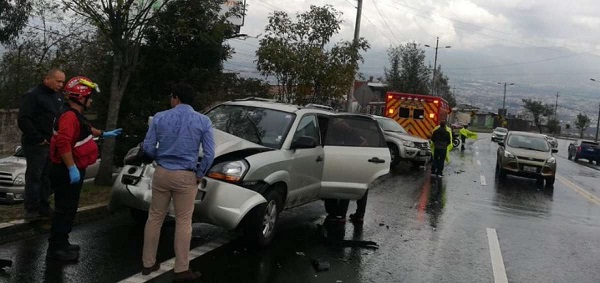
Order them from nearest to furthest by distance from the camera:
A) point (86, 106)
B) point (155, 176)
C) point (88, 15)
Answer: point (155, 176) → point (86, 106) → point (88, 15)

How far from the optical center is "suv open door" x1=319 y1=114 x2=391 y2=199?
8.10 metres

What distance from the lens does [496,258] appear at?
24.0 feet

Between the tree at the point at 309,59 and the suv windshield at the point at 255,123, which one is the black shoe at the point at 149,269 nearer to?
the suv windshield at the point at 255,123

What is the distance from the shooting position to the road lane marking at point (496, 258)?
6416mm

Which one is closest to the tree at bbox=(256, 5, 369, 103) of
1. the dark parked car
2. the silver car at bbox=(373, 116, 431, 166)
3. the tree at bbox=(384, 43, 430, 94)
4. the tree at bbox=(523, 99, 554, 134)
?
the silver car at bbox=(373, 116, 431, 166)

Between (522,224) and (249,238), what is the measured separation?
573 cm

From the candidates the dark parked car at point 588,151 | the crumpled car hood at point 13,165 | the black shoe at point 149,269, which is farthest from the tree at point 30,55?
the dark parked car at point 588,151

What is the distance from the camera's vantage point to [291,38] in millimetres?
16094

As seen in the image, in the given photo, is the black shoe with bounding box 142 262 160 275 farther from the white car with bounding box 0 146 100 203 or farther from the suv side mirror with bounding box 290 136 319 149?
the white car with bounding box 0 146 100 203

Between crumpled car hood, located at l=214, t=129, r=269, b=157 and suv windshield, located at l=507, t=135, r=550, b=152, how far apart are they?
45.1 feet

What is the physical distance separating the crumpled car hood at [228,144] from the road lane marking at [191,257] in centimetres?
111

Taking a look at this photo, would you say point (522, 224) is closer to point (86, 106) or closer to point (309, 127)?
point (309, 127)

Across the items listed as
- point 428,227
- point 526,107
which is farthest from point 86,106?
point 526,107

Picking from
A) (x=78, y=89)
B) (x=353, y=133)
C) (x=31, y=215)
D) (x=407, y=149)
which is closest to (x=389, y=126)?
(x=407, y=149)
